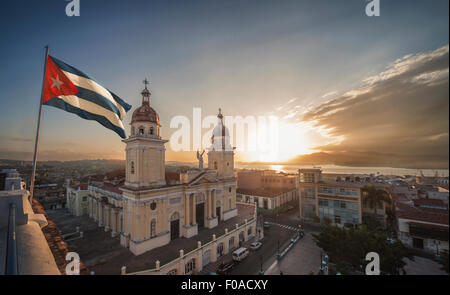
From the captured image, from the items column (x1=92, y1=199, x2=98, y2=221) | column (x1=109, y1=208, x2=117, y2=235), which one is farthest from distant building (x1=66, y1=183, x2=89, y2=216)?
column (x1=109, y1=208, x2=117, y2=235)

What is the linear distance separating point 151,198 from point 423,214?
23.9 m

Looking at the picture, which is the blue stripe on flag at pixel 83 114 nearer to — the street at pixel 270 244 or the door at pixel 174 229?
the door at pixel 174 229

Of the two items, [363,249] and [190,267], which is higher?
[363,249]

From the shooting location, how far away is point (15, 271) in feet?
6.90

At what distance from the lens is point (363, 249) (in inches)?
486

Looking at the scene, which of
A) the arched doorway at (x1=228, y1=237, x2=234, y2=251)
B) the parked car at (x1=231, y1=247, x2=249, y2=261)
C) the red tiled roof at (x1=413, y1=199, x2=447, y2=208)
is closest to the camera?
the red tiled roof at (x1=413, y1=199, x2=447, y2=208)

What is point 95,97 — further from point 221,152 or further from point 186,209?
point 221,152

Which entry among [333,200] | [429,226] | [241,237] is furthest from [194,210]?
[429,226]

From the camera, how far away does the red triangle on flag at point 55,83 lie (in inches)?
290

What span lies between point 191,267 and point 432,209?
21032 millimetres

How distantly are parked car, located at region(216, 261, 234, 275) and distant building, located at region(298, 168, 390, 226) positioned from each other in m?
16.4

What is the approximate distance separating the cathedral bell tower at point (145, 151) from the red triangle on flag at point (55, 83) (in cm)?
896

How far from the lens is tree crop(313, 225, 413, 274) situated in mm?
11766

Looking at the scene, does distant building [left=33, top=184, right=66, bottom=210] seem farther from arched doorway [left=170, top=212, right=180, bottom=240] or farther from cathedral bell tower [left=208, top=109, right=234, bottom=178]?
cathedral bell tower [left=208, top=109, right=234, bottom=178]
